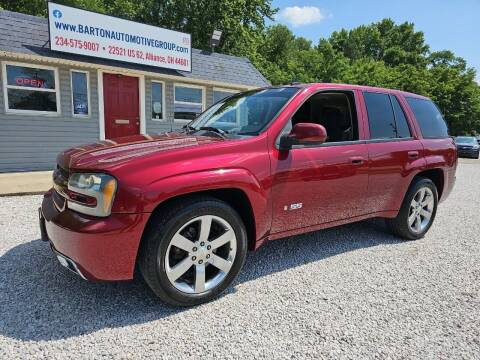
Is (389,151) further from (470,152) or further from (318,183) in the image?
(470,152)

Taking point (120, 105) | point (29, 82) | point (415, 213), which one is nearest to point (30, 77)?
point (29, 82)

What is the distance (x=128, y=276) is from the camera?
2564 mm

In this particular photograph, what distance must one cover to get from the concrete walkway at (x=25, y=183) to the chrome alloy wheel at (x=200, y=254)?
16.4 ft

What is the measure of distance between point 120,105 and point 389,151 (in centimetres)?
839

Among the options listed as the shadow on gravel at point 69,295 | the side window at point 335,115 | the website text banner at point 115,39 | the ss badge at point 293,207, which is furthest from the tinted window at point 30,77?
the ss badge at point 293,207

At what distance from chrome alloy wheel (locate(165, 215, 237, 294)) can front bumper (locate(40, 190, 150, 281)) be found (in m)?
0.28

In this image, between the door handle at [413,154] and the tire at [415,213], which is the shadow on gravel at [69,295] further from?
the door handle at [413,154]

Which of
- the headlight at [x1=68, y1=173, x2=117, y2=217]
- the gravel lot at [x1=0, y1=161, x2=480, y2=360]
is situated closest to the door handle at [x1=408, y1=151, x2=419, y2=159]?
the gravel lot at [x1=0, y1=161, x2=480, y2=360]

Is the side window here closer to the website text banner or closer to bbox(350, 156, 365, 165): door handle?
bbox(350, 156, 365, 165): door handle

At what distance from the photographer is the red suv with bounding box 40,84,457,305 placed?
2.47 m

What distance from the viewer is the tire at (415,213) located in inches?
173

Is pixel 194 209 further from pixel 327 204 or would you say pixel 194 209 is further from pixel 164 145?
pixel 327 204

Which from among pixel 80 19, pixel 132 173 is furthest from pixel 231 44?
pixel 132 173

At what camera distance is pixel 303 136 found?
305cm
